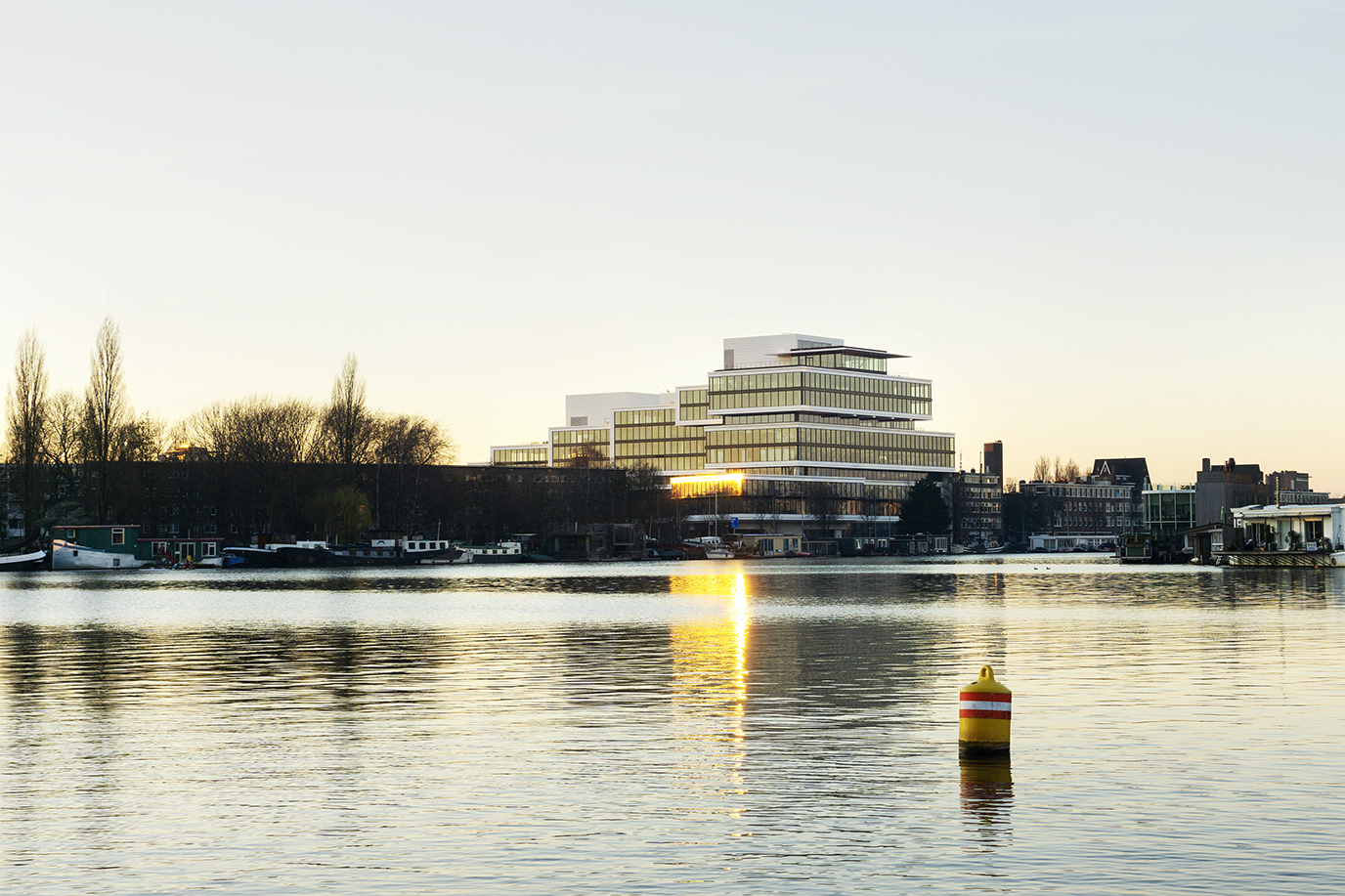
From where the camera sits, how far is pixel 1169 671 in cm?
4078

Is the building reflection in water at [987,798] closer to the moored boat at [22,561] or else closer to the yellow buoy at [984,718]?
the yellow buoy at [984,718]

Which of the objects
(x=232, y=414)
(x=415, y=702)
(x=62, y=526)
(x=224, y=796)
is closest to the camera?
(x=224, y=796)

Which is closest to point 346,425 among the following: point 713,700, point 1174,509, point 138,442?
point 138,442

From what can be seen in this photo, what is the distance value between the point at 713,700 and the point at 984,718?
11193 millimetres

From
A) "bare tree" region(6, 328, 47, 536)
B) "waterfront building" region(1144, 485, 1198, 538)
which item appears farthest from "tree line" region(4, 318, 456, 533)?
"waterfront building" region(1144, 485, 1198, 538)

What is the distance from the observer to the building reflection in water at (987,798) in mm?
19375

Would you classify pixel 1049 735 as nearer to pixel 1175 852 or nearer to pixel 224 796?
pixel 1175 852

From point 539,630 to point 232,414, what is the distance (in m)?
141

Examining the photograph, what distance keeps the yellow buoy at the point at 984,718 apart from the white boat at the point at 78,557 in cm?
16465

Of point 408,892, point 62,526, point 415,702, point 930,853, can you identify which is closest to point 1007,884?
point 930,853

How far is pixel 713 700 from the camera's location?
35250mm

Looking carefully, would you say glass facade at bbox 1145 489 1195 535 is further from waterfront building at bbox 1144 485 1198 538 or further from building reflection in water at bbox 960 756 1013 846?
building reflection in water at bbox 960 756 1013 846

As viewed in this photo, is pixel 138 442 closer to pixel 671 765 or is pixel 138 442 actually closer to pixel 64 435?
pixel 64 435

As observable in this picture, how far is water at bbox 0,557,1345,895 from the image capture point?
692 inches
